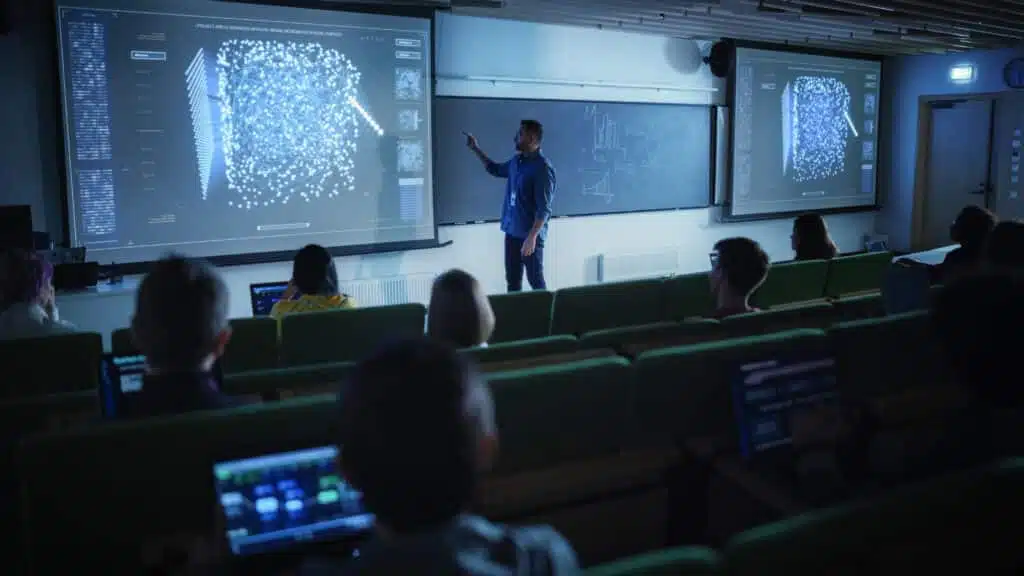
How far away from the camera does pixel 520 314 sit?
3756 millimetres

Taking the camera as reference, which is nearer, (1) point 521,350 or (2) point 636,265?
(1) point 521,350

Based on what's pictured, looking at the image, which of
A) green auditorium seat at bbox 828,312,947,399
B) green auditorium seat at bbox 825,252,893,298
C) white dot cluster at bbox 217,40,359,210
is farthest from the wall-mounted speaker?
green auditorium seat at bbox 828,312,947,399

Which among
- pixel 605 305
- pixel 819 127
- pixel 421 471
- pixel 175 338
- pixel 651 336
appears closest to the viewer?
pixel 421 471

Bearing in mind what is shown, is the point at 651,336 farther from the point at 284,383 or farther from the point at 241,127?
the point at 241,127

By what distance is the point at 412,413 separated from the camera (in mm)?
1059

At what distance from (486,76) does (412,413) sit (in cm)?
593

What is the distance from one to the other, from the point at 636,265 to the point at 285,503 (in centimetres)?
659

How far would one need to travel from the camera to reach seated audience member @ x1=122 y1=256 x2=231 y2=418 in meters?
1.87

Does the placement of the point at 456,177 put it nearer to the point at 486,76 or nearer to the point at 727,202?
the point at 486,76

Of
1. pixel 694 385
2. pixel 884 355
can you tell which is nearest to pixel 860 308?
pixel 884 355

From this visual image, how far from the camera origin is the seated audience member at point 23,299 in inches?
120

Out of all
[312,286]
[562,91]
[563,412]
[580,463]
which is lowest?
[580,463]

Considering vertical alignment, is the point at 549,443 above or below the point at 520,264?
below

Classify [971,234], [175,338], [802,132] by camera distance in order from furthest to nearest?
1. [802,132]
2. [971,234]
3. [175,338]
